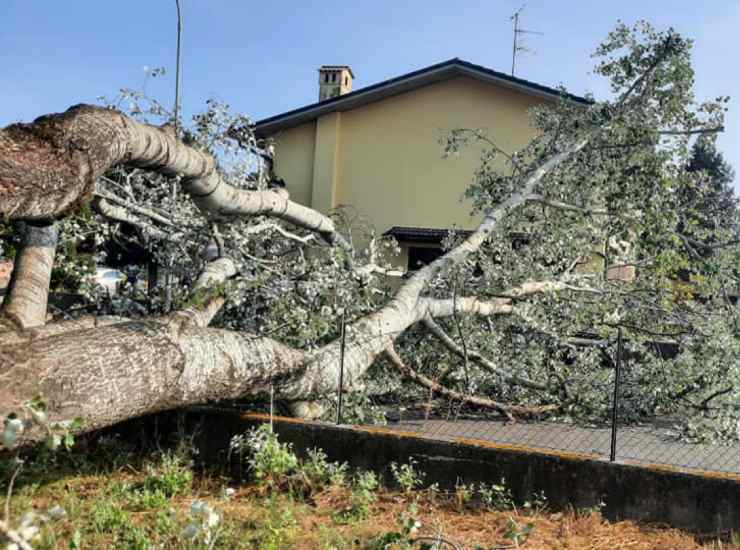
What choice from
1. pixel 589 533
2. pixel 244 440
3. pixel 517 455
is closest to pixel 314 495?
pixel 244 440

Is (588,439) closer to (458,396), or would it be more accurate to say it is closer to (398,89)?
(458,396)

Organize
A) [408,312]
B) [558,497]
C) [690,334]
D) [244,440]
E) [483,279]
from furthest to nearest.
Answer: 1. [483,279]
2. [690,334]
3. [408,312]
4. [244,440]
5. [558,497]

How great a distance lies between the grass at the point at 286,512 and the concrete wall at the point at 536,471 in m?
0.10

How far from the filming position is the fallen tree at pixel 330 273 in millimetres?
3947

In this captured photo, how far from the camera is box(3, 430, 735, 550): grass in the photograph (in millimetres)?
3912

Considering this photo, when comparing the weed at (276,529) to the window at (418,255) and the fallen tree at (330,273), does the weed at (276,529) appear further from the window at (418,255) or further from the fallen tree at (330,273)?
the window at (418,255)

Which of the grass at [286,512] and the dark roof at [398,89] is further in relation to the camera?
the dark roof at [398,89]

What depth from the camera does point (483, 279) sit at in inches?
332

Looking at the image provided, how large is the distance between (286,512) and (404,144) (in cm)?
1343

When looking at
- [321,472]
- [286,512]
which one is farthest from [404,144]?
[286,512]

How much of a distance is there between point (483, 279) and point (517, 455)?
12.6ft

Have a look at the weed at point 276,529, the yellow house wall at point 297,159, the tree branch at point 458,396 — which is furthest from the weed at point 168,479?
the yellow house wall at point 297,159

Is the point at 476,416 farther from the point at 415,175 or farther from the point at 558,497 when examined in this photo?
the point at 415,175

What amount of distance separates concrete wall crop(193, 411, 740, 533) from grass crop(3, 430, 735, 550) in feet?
0.34
